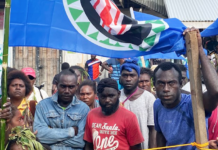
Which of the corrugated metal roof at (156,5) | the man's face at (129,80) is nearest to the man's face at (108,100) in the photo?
the man's face at (129,80)

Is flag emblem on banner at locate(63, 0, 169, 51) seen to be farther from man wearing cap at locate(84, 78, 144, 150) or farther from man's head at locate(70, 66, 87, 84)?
man's head at locate(70, 66, 87, 84)

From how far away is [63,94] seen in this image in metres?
4.61

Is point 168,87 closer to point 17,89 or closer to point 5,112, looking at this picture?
point 5,112

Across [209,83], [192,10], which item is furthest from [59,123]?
[192,10]

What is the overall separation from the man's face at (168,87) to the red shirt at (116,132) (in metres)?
0.66

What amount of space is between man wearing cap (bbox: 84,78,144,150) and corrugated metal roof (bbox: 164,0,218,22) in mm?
7852

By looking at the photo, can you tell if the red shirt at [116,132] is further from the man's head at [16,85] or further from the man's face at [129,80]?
the man's head at [16,85]

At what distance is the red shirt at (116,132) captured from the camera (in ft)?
14.1

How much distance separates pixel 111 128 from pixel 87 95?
138 cm

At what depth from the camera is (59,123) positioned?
4.46 metres

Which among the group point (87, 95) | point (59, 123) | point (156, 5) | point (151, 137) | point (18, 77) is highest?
point (156, 5)

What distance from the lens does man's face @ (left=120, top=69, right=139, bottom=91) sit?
554cm

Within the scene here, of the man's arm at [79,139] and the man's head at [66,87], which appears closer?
the man's arm at [79,139]

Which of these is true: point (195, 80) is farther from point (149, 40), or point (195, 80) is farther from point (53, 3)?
point (53, 3)
